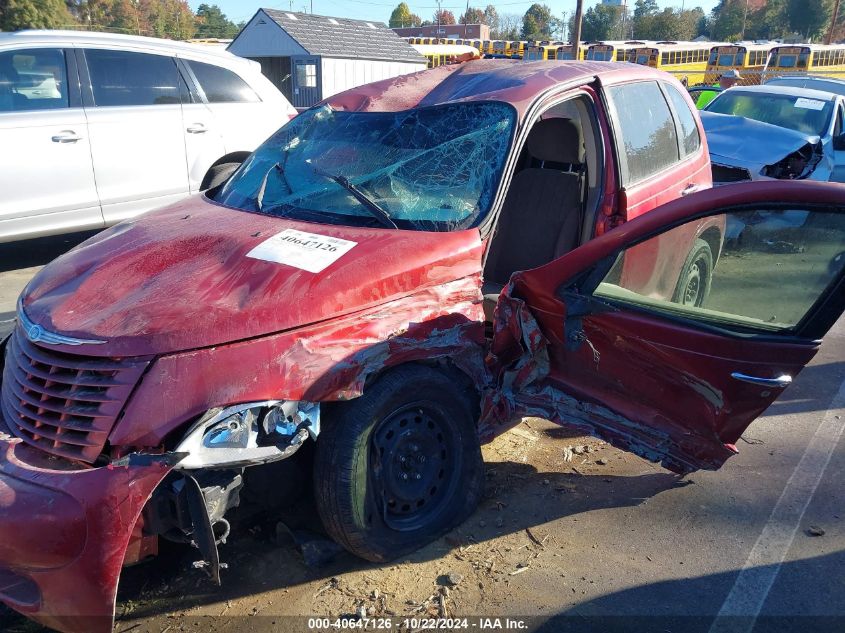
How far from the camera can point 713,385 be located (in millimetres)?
2908

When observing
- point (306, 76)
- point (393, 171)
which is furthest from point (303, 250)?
point (306, 76)

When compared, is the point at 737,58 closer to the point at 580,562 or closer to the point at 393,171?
the point at 393,171

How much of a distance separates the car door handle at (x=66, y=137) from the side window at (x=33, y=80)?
26 cm

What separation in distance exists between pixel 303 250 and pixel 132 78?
15.8 feet

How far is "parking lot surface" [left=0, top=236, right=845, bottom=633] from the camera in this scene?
8.73 ft

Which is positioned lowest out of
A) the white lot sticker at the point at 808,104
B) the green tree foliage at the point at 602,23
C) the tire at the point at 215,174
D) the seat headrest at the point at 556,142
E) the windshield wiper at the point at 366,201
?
the tire at the point at 215,174

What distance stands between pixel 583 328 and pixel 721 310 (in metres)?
0.57

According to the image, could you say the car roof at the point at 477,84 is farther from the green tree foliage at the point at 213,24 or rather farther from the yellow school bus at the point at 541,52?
the green tree foliage at the point at 213,24

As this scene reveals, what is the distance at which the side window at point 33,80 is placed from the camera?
5895 mm

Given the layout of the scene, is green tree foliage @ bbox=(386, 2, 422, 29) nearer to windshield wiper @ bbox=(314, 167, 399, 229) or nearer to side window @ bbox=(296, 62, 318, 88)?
side window @ bbox=(296, 62, 318, 88)

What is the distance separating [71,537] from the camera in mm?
2150

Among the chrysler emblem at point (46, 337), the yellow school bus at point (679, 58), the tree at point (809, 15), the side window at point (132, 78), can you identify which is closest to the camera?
the chrysler emblem at point (46, 337)

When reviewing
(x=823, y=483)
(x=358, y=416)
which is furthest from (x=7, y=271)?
(x=823, y=483)

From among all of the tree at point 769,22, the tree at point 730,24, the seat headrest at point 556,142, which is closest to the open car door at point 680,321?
the seat headrest at point 556,142
